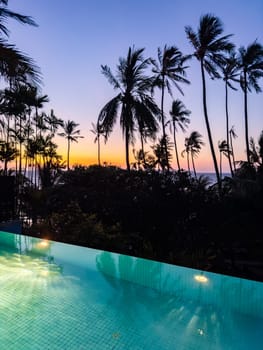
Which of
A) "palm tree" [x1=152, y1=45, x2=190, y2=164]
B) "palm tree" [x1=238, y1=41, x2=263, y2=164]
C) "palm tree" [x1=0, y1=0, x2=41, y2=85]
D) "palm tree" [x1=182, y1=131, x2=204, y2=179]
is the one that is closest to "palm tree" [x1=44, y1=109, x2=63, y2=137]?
"palm tree" [x1=152, y1=45, x2=190, y2=164]

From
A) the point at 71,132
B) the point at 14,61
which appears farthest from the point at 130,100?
the point at 71,132

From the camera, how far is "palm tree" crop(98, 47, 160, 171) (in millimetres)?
11742

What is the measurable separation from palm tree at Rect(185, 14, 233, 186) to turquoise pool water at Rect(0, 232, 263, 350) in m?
10.0

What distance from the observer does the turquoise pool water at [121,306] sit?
9.05ft

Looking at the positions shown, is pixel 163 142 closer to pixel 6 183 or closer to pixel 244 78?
pixel 244 78

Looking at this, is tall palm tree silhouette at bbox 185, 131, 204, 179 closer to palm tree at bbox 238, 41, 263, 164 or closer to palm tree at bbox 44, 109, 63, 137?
palm tree at bbox 238, 41, 263, 164

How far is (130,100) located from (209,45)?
507 centimetres

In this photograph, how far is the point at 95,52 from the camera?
898 centimetres

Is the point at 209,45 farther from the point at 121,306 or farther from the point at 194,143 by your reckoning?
the point at 194,143

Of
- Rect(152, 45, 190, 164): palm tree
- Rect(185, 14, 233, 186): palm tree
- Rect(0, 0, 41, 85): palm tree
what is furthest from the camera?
Rect(152, 45, 190, 164): palm tree

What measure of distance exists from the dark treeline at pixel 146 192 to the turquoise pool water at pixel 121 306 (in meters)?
1.80

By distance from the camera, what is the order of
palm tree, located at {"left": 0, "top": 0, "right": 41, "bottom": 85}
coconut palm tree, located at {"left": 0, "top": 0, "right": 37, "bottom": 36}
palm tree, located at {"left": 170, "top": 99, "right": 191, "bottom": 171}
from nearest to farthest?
1. palm tree, located at {"left": 0, "top": 0, "right": 41, "bottom": 85}
2. coconut palm tree, located at {"left": 0, "top": 0, "right": 37, "bottom": 36}
3. palm tree, located at {"left": 170, "top": 99, "right": 191, "bottom": 171}

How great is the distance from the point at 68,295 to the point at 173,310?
1196 millimetres

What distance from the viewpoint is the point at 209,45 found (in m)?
14.0
